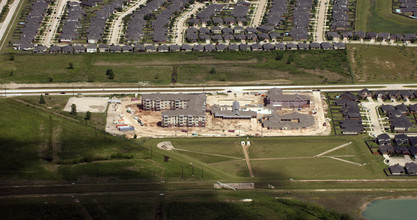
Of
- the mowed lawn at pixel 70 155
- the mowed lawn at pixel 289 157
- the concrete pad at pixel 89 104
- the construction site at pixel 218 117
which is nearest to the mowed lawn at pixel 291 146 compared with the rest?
the mowed lawn at pixel 289 157

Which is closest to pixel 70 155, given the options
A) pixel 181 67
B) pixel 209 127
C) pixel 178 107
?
pixel 178 107

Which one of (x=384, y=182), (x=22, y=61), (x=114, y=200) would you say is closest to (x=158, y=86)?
(x=22, y=61)

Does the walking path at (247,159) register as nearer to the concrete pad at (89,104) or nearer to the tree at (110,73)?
the concrete pad at (89,104)

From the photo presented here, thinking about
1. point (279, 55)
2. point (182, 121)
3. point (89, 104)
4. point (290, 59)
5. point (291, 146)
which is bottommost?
point (291, 146)

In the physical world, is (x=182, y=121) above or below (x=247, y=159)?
above

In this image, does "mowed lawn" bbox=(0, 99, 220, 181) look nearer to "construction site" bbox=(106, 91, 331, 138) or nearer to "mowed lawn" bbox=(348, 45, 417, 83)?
"construction site" bbox=(106, 91, 331, 138)

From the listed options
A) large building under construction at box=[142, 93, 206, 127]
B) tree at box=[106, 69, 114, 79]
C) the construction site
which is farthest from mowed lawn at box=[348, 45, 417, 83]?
tree at box=[106, 69, 114, 79]

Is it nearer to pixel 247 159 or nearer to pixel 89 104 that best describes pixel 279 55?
pixel 247 159
